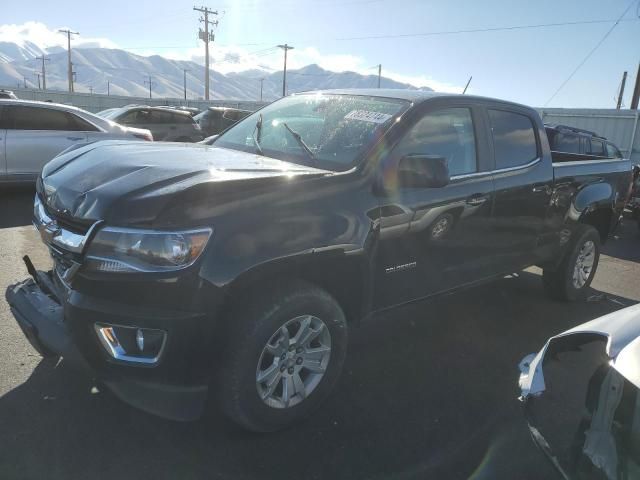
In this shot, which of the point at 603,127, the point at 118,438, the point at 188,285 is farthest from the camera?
the point at 603,127

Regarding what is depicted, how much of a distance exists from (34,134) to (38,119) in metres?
0.27

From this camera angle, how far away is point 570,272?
507 cm

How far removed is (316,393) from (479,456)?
0.91 meters

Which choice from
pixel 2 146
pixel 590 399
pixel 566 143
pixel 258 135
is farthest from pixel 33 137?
pixel 566 143

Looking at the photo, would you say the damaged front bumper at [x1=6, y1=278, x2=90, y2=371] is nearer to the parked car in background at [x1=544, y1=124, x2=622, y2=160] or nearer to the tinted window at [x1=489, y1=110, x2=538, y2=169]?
the tinted window at [x1=489, y1=110, x2=538, y2=169]

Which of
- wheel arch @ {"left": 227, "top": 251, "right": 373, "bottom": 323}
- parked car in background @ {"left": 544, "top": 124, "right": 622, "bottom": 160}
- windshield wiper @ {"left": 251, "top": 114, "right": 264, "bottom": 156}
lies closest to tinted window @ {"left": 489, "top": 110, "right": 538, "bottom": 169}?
wheel arch @ {"left": 227, "top": 251, "right": 373, "bottom": 323}

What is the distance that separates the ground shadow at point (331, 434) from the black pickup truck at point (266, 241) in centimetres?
23

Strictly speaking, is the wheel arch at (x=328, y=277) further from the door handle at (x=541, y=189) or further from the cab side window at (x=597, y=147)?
the cab side window at (x=597, y=147)

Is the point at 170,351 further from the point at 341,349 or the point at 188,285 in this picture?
the point at 341,349

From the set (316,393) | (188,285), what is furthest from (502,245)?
(188,285)

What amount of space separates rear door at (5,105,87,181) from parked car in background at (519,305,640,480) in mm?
7861

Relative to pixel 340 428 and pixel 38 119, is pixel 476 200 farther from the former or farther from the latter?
pixel 38 119

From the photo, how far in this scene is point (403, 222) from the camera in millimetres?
3109

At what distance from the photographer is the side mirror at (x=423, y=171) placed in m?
2.91
